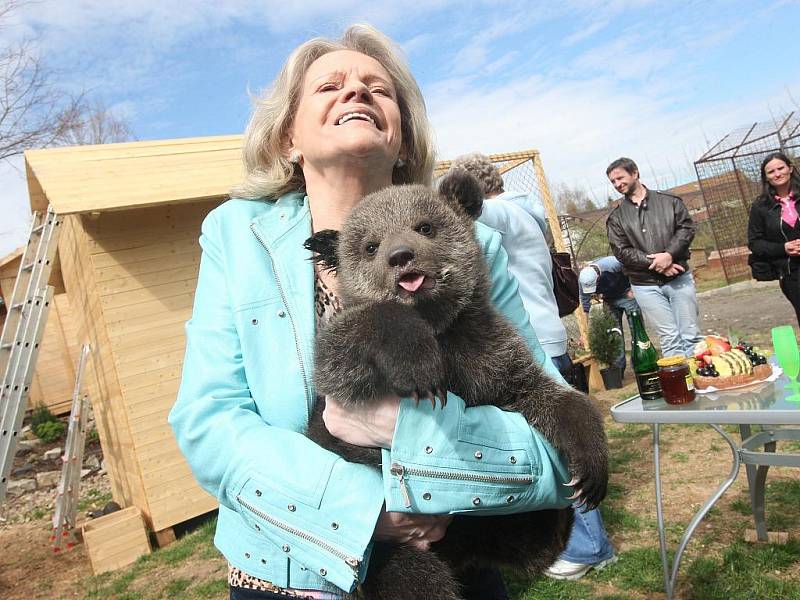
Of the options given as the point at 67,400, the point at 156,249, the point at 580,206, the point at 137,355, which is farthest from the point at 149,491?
the point at 580,206

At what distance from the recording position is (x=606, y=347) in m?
9.24

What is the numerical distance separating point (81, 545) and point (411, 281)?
8.12 m

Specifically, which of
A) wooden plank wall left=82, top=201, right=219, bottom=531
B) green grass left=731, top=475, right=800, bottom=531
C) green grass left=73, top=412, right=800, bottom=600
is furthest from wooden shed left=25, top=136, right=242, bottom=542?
green grass left=731, top=475, right=800, bottom=531

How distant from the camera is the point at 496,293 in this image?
7.03 feet

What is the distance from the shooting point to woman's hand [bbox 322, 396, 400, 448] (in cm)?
154

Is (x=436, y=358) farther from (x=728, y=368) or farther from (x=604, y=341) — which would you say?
(x=604, y=341)

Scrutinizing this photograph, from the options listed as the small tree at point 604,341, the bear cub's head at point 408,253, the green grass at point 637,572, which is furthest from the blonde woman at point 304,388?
the small tree at point 604,341

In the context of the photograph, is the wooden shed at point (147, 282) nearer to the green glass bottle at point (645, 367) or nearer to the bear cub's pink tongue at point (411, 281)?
the green glass bottle at point (645, 367)

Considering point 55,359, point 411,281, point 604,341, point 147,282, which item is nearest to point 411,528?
point 411,281

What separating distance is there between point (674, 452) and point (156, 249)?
6.71m

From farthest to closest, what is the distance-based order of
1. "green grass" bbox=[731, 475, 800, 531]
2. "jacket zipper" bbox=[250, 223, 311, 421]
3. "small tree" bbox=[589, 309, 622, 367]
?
"small tree" bbox=[589, 309, 622, 367]
"green grass" bbox=[731, 475, 800, 531]
"jacket zipper" bbox=[250, 223, 311, 421]

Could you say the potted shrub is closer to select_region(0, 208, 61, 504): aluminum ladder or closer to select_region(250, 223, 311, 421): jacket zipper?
select_region(0, 208, 61, 504): aluminum ladder

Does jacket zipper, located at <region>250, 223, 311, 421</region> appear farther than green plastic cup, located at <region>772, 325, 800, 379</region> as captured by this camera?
No

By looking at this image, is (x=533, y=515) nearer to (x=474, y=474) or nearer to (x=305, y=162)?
(x=474, y=474)
